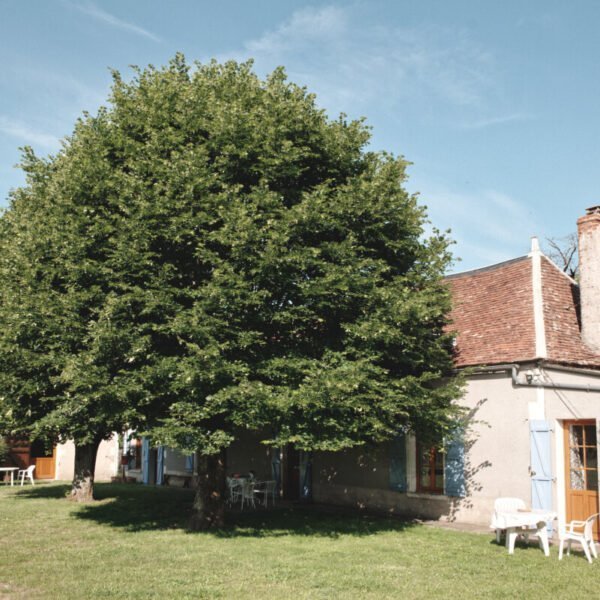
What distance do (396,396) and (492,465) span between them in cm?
360

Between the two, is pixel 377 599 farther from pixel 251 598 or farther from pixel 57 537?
pixel 57 537

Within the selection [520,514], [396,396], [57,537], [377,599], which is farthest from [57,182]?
[520,514]

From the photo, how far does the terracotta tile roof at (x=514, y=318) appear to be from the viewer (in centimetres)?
1333

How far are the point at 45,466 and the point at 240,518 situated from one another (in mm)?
16055

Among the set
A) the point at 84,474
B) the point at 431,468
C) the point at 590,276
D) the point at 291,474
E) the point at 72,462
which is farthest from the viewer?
the point at 72,462

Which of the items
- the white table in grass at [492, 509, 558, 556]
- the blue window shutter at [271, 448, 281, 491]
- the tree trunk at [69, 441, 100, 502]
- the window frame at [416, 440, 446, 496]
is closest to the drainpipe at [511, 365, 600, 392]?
the white table in grass at [492, 509, 558, 556]

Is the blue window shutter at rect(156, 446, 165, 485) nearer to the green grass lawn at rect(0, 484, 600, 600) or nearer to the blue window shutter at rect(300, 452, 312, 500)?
the blue window shutter at rect(300, 452, 312, 500)

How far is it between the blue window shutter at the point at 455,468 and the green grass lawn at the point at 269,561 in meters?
1.20

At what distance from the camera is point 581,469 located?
12.2 meters

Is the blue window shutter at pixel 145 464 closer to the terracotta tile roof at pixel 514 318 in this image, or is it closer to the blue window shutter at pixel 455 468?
the blue window shutter at pixel 455 468

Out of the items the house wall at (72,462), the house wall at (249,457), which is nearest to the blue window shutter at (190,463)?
the house wall at (249,457)

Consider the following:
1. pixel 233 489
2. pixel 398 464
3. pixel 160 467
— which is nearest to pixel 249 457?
pixel 233 489

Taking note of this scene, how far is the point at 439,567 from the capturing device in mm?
9508

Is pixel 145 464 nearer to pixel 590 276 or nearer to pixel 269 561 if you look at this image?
pixel 269 561
